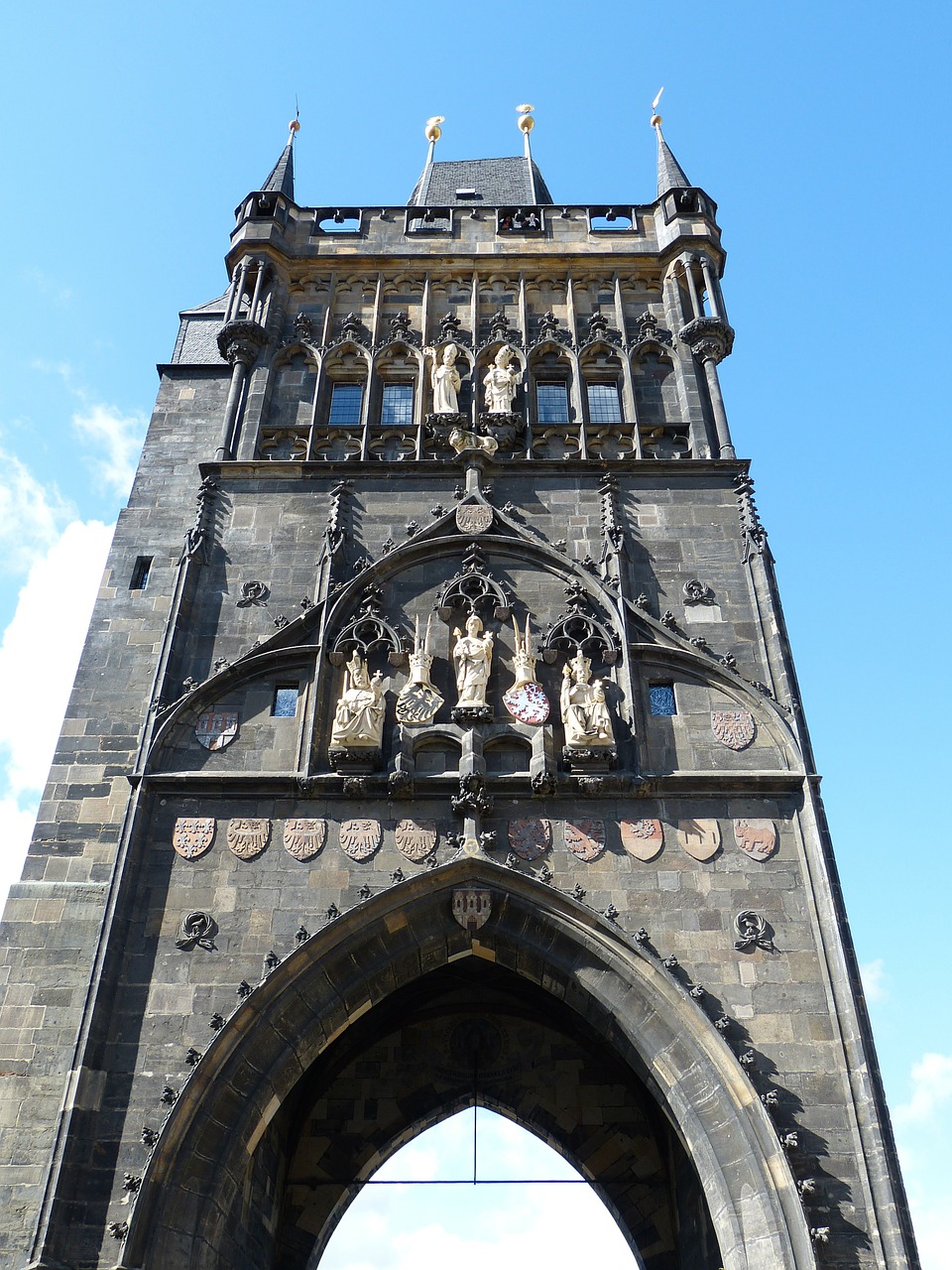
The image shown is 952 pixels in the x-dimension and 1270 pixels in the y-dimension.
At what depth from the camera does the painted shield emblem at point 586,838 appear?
1249 cm

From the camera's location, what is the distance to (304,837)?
12.6 m

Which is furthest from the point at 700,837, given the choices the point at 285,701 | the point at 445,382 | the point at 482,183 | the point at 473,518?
the point at 482,183

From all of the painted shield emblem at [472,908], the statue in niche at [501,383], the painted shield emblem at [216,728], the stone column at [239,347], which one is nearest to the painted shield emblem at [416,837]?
the painted shield emblem at [472,908]

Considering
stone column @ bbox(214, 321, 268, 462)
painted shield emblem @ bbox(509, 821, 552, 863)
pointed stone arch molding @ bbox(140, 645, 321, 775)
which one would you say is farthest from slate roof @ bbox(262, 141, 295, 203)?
painted shield emblem @ bbox(509, 821, 552, 863)

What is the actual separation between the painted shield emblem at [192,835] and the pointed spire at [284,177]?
37.1 ft

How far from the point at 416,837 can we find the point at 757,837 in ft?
11.7

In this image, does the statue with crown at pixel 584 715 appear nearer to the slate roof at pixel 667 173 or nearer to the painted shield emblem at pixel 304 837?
the painted shield emblem at pixel 304 837

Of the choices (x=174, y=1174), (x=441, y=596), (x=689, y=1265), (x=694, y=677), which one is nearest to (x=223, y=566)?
(x=441, y=596)

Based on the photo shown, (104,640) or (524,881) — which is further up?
(104,640)

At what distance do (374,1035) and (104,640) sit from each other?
5962mm

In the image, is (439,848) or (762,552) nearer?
(439,848)

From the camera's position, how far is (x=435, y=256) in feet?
62.5

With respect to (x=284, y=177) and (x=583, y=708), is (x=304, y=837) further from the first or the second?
(x=284, y=177)

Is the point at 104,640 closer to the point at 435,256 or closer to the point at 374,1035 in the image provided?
the point at 374,1035
